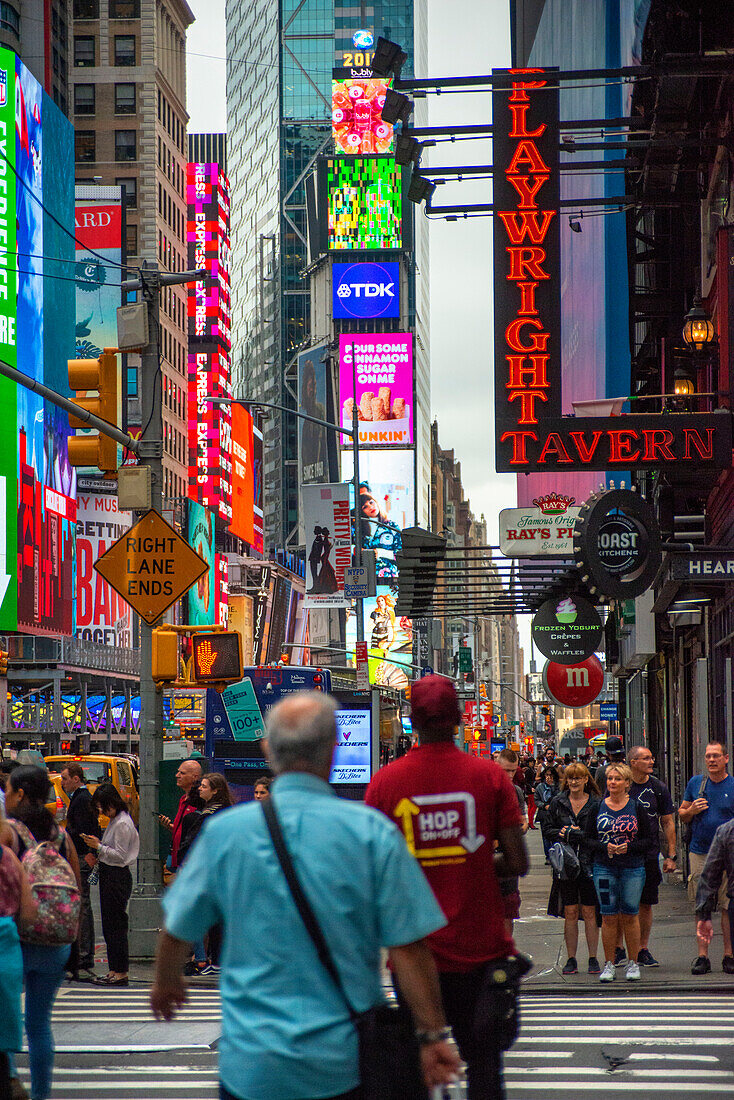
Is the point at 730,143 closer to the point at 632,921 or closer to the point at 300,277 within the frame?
the point at 632,921

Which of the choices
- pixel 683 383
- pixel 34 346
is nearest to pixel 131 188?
pixel 34 346

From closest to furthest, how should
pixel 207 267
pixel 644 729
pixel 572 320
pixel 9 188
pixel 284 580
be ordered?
pixel 644 729
pixel 572 320
pixel 9 188
pixel 207 267
pixel 284 580

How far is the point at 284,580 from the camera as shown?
422 feet

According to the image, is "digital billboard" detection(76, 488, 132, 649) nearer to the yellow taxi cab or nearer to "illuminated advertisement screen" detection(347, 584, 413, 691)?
"illuminated advertisement screen" detection(347, 584, 413, 691)

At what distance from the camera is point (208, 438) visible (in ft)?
366

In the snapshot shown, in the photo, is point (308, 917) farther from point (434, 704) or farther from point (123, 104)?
point (123, 104)

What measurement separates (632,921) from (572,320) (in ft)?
150

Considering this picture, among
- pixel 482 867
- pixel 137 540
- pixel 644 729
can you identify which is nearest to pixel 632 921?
pixel 137 540

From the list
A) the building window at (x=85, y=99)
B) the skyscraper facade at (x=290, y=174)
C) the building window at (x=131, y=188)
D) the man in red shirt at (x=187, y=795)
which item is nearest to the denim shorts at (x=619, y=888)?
the man in red shirt at (x=187, y=795)

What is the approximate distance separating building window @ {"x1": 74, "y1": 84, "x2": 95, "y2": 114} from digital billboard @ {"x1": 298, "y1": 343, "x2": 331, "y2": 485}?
31.9 meters

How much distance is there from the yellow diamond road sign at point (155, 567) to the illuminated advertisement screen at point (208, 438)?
95.0m

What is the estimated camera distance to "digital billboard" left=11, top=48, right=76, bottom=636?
60906 mm

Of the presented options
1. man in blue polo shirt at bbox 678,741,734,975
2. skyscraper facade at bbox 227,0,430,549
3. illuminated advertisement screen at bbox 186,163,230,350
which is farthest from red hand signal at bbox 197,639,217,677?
skyscraper facade at bbox 227,0,430,549

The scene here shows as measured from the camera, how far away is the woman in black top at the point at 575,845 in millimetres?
14133
